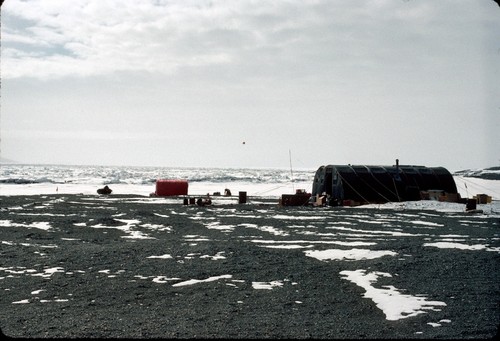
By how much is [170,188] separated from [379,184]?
20.9m

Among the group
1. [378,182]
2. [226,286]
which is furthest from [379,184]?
[226,286]

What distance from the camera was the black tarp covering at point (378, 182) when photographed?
3331cm

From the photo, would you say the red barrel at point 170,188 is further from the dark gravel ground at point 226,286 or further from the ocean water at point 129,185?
the dark gravel ground at point 226,286

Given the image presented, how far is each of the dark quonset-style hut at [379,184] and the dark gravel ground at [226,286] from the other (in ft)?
47.7

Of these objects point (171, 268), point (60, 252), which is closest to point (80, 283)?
point (171, 268)

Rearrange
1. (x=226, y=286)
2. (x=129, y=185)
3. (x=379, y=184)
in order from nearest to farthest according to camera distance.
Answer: (x=226, y=286) < (x=379, y=184) < (x=129, y=185)

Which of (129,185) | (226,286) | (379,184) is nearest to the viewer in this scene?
(226,286)

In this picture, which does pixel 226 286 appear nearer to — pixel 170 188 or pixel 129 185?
pixel 170 188

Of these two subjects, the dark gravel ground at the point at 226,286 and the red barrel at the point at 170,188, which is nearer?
the dark gravel ground at the point at 226,286

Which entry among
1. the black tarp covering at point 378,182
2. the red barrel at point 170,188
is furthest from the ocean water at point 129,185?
the black tarp covering at point 378,182

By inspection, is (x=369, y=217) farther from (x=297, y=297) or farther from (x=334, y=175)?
(x=297, y=297)

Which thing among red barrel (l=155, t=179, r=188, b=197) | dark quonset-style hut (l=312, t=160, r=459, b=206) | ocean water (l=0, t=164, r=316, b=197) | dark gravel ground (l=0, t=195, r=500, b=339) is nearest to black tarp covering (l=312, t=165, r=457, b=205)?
dark quonset-style hut (l=312, t=160, r=459, b=206)

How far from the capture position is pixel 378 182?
34094mm

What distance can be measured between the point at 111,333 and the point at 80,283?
3503mm
